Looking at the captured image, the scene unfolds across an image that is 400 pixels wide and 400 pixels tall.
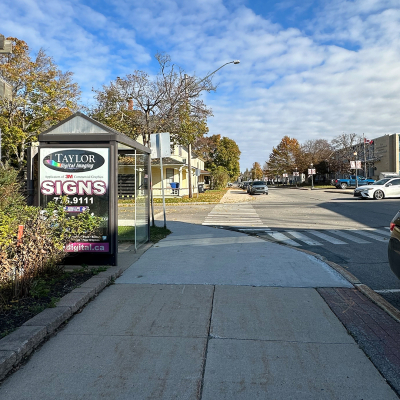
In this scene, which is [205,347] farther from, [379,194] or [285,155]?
[285,155]

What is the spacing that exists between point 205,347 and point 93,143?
13.9ft

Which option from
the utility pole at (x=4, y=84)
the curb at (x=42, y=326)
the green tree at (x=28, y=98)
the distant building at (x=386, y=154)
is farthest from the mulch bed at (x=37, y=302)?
the distant building at (x=386, y=154)

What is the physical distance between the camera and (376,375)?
120 inches

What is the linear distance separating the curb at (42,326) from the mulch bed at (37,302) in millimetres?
112

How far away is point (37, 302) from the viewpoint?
176 inches

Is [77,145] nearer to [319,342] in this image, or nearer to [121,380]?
[121,380]

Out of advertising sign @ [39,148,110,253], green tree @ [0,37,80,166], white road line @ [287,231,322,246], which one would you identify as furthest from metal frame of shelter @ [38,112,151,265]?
green tree @ [0,37,80,166]

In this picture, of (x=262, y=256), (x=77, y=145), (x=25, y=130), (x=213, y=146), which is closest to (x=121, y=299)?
(x=77, y=145)

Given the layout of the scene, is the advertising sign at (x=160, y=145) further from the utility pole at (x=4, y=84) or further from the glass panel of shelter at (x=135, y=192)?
the utility pole at (x=4, y=84)

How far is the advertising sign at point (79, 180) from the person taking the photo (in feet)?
21.0

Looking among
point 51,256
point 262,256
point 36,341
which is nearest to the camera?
point 36,341

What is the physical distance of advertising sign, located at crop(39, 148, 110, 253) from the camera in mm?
6402

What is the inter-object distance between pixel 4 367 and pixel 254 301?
117 inches

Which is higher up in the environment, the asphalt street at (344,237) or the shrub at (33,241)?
the shrub at (33,241)
